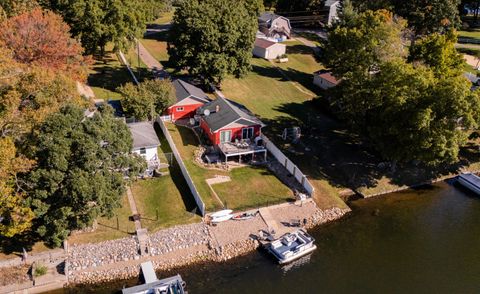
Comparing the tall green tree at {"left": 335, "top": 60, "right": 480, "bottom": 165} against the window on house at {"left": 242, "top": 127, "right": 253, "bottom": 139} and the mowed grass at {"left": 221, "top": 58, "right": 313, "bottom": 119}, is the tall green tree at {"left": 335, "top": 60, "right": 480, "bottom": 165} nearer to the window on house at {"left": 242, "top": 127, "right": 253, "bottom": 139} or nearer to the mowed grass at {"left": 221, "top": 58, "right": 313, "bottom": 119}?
the window on house at {"left": 242, "top": 127, "right": 253, "bottom": 139}

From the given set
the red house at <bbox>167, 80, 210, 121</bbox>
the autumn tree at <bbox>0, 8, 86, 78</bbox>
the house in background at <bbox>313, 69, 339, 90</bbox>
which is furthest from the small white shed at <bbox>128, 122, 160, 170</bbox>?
the house in background at <bbox>313, 69, 339, 90</bbox>

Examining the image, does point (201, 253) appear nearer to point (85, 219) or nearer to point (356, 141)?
point (85, 219)

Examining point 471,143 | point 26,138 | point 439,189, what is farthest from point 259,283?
point 471,143

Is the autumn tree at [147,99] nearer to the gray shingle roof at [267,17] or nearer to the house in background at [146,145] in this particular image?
the house in background at [146,145]

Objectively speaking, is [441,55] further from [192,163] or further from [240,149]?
[192,163]

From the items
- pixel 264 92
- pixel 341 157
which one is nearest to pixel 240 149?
pixel 341 157
